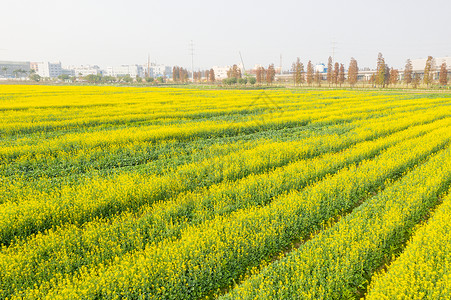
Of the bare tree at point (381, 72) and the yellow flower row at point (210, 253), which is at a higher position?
the bare tree at point (381, 72)

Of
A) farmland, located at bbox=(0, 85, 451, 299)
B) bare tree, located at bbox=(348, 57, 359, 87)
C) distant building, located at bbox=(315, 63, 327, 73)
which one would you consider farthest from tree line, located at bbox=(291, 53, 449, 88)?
distant building, located at bbox=(315, 63, 327, 73)

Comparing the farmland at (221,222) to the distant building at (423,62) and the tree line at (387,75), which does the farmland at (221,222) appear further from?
the distant building at (423,62)

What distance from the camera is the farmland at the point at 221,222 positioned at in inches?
191

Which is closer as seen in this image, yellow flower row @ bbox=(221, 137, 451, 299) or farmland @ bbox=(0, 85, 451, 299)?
yellow flower row @ bbox=(221, 137, 451, 299)

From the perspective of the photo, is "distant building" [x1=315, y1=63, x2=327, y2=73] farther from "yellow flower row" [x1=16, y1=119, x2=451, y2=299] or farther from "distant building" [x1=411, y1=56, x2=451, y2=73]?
"yellow flower row" [x1=16, y1=119, x2=451, y2=299]

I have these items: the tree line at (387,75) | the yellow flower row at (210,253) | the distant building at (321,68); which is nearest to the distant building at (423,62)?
the tree line at (387,75)

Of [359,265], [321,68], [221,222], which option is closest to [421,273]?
[359,265]

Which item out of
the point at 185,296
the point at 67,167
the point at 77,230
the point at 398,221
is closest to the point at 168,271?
the point at 185,296

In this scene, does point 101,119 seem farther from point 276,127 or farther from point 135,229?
point 135,229

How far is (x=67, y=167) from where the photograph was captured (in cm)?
1129

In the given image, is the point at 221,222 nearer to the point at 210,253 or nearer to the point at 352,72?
the point at 210,253

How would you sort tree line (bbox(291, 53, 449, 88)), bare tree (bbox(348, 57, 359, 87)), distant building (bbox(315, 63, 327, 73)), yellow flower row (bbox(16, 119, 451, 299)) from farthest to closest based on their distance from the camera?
distant building (bbox(315, 63, 327, 73)) < bare tree (bbox(348, 57, 359, 87)) < tree line (bbox(291, 53, 449, 88)) < yellow flower row (bbox(16, 119, 451, 299))

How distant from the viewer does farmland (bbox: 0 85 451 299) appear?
15.9 feet

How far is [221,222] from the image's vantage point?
22.0ft
